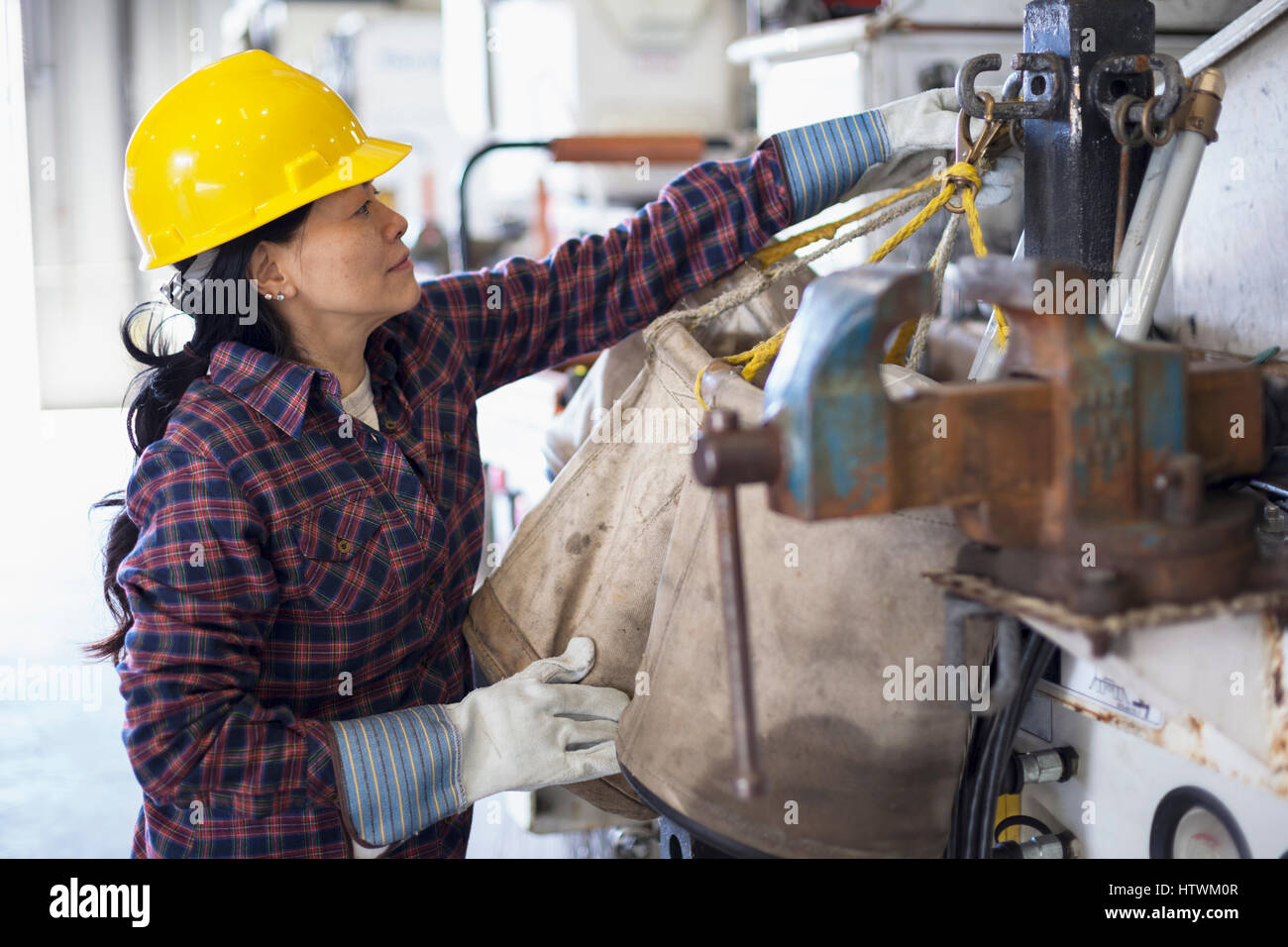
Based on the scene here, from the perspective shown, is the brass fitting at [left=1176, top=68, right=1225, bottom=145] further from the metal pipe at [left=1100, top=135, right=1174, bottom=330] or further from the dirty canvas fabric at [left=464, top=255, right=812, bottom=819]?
the dirty canvas fabric at [left=464, top=255, right=812, bottom=819]

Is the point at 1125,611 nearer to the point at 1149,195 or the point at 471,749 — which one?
the point at 1149,195

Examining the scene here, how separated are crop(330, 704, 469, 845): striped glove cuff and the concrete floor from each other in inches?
21.7

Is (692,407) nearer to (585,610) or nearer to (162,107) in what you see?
(585,610)

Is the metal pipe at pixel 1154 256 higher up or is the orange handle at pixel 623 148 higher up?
the orange handle at pixel 623 148

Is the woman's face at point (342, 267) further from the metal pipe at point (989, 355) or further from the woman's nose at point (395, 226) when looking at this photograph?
the metal pipe at point (989, 355)

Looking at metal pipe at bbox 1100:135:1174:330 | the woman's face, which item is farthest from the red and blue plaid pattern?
metal pipe at bbox 1100:135:1174:330

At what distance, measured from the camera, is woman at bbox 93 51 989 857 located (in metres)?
1.29

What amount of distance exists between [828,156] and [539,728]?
85 cm

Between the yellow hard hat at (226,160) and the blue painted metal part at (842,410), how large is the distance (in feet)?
2.87

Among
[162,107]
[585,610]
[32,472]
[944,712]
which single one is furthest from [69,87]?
[944,712]

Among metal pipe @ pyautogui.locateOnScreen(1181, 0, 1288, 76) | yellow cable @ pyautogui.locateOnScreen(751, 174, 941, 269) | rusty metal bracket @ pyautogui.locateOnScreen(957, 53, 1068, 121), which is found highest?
metal pipe @ pyautogui.locateOnScreen(1181, 0, 1288, 76)

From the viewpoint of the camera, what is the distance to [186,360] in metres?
1.52

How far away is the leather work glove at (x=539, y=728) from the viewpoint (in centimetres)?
134

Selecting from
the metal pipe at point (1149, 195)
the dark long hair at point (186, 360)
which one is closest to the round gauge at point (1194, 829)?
the metal pipe at point (1149, 195)
